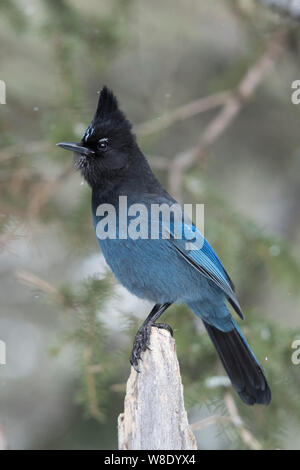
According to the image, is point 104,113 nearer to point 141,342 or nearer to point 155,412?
point 141,342

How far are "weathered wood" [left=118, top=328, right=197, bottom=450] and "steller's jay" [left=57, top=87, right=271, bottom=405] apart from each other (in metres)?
0.66

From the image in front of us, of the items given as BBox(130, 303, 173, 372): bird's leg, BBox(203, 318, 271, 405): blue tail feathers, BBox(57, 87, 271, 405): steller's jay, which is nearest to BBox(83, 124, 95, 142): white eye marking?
BBox(57, 87, 271, 405): steller's jay

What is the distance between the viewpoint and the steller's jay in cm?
303

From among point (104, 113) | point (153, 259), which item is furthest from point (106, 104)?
point (153, 259)

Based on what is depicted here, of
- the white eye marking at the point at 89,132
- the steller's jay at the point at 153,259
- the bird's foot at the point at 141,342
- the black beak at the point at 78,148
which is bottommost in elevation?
the bird's foot at the point at 141,342

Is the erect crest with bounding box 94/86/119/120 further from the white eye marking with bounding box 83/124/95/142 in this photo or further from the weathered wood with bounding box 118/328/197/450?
the weathered wood with bounding box 118/328/197/450

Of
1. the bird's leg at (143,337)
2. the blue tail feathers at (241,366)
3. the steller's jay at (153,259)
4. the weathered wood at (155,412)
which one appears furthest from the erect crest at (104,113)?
the weathered wood at (155,412)

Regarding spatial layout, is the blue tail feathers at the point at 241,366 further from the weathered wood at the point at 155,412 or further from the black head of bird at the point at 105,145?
the black head of bird at the point at 105,145

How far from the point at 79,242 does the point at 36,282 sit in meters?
0.59

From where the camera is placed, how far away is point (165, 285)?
3.07 meters

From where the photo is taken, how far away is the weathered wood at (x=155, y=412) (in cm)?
208

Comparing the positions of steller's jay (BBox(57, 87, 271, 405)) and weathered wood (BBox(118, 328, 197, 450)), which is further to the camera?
steller's jay (BBox(57, 87, 271, 405))

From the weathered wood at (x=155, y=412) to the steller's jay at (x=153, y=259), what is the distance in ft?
2.18

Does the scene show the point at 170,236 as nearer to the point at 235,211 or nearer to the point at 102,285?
the point at 102,285
